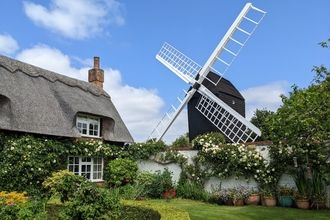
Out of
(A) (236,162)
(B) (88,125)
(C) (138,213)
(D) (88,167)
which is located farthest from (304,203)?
(B) (88,125)

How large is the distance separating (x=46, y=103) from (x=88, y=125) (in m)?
2.24

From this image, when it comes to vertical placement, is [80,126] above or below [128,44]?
below

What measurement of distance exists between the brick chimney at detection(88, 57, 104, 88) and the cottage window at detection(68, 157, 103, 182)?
5.41 m

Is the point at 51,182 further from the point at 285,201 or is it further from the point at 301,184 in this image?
the point at 301,184

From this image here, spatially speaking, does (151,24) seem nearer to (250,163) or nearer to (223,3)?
(223,3)

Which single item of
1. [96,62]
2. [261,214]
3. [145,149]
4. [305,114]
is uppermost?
[96,62]

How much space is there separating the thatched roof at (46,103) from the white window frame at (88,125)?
0.28 metres

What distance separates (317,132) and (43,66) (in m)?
12.7

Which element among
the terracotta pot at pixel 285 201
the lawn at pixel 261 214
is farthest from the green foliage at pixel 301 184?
the lawn at pixel 261 214

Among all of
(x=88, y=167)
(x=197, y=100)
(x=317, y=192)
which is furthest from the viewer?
(x=197, y=100)

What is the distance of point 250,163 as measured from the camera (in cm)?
955

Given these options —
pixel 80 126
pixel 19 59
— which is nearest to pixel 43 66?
pixel 19 59

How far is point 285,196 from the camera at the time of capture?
8586 millimetres

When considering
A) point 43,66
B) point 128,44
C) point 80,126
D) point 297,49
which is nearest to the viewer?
point 297,49
